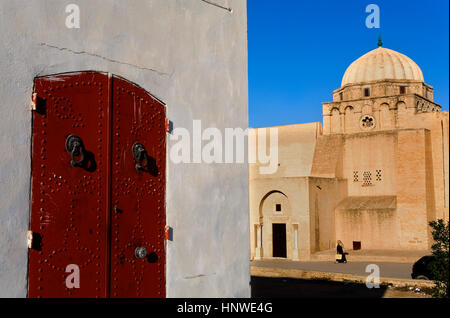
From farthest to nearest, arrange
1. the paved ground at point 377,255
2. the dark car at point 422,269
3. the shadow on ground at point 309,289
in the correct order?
1. the paved ground at point 377,255
2. the dark car at point 422,269
3. the shadow on ground at point 309,289

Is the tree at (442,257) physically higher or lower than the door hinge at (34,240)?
lower

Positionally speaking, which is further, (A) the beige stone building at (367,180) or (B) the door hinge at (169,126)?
(A) the beige stone building at (367,180)

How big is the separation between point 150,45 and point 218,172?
5.12 feet

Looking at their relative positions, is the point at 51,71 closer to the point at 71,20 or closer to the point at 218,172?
the point at 71,20

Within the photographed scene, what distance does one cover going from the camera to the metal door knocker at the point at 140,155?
4.83 meters

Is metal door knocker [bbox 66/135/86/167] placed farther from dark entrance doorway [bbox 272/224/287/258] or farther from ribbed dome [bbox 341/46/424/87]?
ribbed dome [bbox 341/46/424/87]

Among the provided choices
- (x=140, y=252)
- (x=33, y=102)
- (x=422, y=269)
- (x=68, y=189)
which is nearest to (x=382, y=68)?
(x=422, y=269)

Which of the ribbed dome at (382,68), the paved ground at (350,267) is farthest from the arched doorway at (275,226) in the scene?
the ribbed dome at (382,68)

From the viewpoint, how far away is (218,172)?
5.64 meters

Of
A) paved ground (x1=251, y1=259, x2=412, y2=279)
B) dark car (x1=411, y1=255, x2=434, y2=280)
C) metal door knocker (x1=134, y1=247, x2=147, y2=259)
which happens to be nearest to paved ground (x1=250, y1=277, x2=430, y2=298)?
dark car (x1=411, y1=255, x2=434, y2=280)

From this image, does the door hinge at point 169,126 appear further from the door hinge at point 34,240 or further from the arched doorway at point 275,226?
the arched doorway at point 275,226

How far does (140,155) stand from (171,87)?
33.4 inches

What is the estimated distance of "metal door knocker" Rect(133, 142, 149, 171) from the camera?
15.8 feet

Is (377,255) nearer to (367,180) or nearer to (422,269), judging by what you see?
(367,180)
